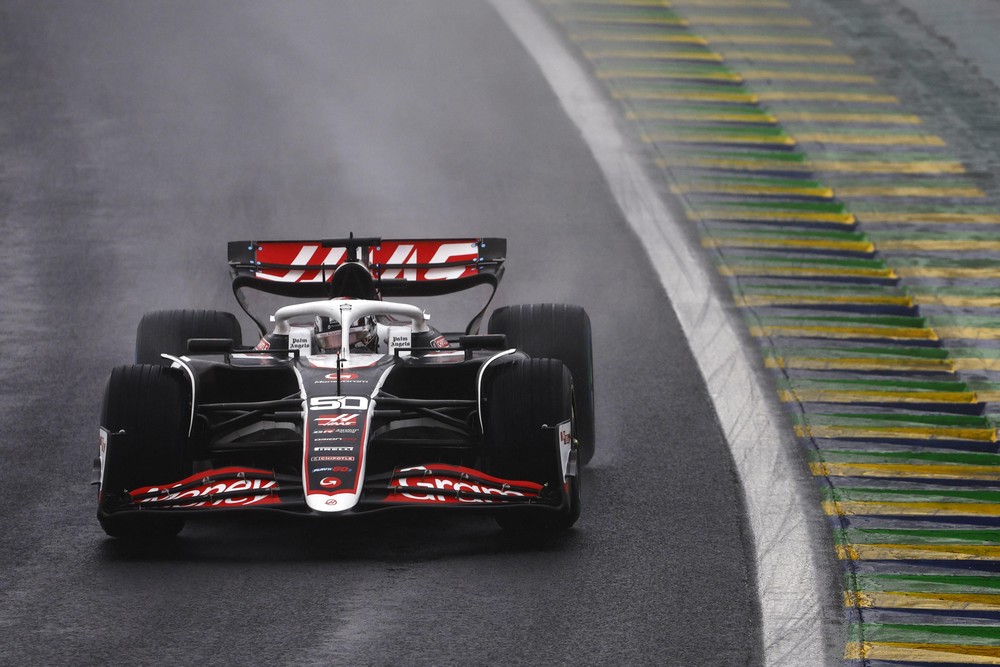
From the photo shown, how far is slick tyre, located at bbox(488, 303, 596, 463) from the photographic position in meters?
10.1

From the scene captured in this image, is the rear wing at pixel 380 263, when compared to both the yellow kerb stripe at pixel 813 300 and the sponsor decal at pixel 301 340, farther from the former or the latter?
the yellow kerb stripe at pixel 813 300

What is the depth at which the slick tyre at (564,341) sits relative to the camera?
10086mm

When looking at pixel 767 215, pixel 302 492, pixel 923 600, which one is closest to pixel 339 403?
pixel 302 492

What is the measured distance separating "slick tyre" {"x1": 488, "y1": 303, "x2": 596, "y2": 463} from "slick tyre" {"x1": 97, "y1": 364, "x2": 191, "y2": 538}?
222cm

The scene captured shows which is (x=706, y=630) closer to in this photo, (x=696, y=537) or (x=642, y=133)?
(x=696, y=537)

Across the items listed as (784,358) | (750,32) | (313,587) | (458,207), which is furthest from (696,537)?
(750,32)

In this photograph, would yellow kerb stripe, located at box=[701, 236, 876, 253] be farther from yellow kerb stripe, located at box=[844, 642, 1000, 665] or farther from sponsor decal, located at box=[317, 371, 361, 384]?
yellow kerb stripe, located at box=[844, 642, 1000, 665]

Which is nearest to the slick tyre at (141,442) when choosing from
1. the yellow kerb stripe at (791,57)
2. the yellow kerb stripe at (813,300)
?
the yellow kerb stripe at (813,300)

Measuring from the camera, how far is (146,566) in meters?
8.33

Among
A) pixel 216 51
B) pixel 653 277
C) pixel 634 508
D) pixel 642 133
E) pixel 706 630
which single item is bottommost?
pixel 706 630

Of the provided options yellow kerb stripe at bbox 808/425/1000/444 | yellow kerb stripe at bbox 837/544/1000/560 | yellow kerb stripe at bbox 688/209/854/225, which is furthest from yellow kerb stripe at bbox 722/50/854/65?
yellow kerb stripe at bbox 837/544/1000/560

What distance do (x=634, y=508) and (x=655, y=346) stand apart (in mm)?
3304

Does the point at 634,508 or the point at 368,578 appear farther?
the point at 634,508

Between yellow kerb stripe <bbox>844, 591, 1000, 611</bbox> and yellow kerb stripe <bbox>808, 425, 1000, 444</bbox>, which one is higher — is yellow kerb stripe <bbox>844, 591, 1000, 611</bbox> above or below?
below
